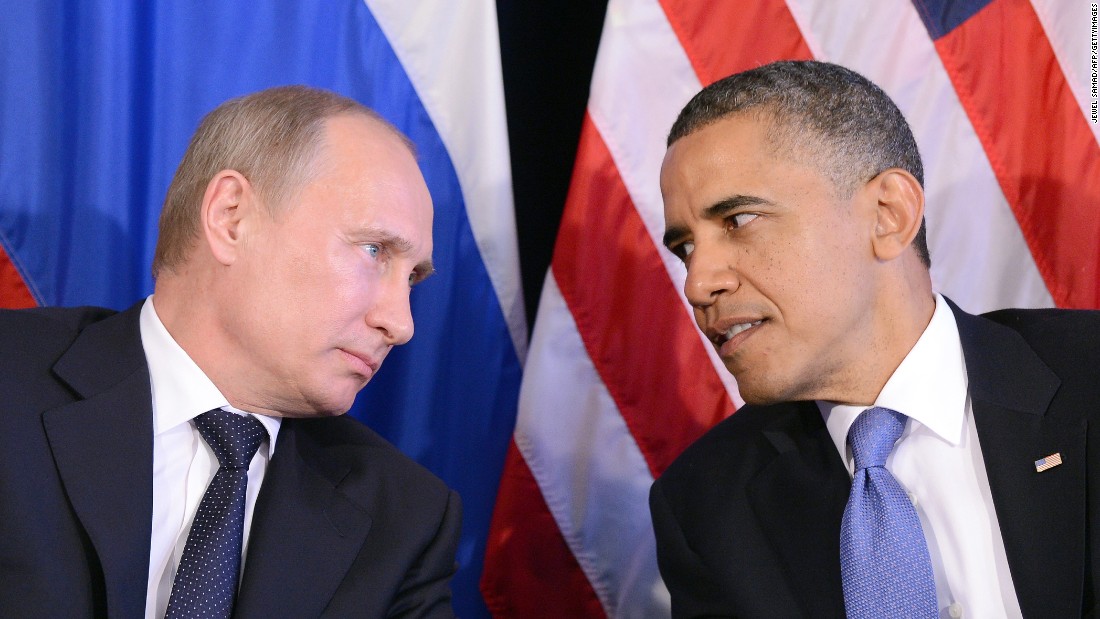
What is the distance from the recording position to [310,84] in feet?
8.14

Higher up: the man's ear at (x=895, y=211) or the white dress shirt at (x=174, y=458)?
the man's ear at (x=895, y=211)

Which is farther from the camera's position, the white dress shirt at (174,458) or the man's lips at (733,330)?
the man's lips at (733,330)

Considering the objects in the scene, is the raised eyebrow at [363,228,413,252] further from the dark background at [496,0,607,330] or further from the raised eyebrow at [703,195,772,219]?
the dark background at [496,0,607,330]

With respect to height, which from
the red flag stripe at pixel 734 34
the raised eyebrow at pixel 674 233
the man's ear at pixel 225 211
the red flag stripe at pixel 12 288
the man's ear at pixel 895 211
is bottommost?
the man's ear at pixel 895 211

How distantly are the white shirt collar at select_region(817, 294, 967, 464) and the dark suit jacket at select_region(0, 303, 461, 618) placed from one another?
0.81 metres

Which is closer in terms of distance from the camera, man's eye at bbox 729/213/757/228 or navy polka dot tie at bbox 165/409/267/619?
navy polka dot tie at bbox 165/409/267/619

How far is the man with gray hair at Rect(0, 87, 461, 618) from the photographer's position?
163cm

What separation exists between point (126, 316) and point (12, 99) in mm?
694

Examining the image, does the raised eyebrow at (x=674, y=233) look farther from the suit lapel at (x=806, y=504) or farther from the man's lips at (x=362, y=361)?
the man's lips at (x=362, y=361)

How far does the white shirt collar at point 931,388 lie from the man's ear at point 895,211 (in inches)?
6.9

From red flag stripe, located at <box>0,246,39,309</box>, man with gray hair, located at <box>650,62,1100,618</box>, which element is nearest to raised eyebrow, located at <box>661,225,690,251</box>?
man with gray hair, located at <box>650,62,1100,618</box>

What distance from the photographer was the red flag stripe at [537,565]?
8.64 ft

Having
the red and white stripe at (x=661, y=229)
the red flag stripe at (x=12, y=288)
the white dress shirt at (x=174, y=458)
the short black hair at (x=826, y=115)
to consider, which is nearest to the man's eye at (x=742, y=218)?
the short black hair at (x=826, y=115)

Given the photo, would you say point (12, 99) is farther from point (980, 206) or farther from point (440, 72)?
point (980, 206)
